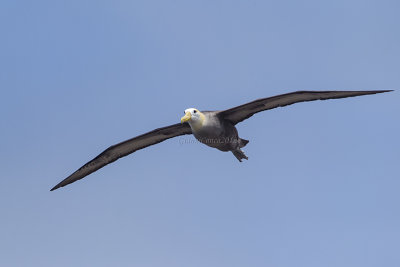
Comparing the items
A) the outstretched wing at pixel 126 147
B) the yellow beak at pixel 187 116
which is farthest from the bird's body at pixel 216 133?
the outstretched wing at pixel 126 147

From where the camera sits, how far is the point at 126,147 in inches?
857

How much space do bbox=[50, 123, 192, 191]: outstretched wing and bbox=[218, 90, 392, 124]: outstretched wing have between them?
190 centimetres

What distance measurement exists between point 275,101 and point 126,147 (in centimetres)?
541

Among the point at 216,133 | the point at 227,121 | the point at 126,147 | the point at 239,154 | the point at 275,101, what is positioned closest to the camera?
the point at 216,133

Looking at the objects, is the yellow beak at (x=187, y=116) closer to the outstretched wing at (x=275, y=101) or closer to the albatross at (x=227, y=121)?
the albatross at (x=227, y=121)

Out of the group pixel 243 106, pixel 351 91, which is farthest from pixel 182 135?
pixel 351 91

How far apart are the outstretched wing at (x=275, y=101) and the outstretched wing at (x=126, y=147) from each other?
6.25 feet

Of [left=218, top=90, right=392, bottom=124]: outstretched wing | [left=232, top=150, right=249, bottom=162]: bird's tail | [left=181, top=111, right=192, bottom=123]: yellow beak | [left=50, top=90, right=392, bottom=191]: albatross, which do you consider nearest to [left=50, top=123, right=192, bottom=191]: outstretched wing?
[left=50, top=90, right=392, bottom=191]: albatross

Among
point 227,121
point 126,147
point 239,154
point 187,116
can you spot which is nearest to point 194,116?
point 187,116

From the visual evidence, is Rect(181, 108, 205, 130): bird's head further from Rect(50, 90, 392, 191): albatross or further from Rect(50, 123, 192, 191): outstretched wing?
Rect(50, 123, 192, 191): outstretched wing

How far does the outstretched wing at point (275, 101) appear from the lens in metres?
18.3

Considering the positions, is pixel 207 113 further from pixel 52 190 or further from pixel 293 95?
pixel 52 190

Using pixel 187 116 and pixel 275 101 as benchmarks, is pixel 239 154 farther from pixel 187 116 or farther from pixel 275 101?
pixel 187 116

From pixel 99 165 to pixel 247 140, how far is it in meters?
5.17
